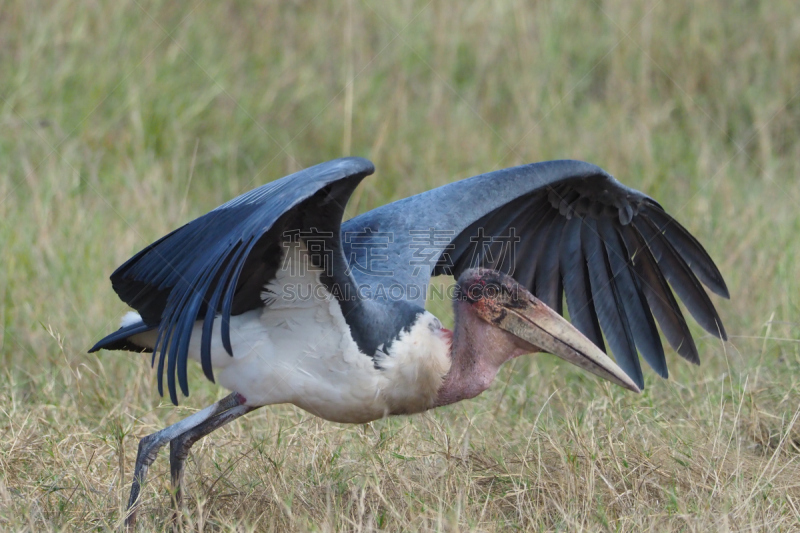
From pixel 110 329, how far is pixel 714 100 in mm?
4130

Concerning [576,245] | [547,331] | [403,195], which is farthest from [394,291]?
[403,195]

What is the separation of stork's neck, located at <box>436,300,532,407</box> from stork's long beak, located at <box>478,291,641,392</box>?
1.6 inches

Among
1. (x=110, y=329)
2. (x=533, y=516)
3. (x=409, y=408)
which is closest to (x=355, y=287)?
(x=409, y=408)

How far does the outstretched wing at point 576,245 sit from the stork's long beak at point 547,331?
0.43 metres

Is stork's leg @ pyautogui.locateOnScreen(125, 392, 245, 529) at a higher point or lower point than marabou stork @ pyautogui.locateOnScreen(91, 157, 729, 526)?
lower

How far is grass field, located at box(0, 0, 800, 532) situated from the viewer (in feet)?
9.85

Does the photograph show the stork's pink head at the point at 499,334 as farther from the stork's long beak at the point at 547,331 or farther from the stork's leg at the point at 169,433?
the stork's leg at the point at 169,433

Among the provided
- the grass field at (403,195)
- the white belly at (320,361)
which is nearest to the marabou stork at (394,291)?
the white belly at (320,361)

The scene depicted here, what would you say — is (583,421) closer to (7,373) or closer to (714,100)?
(7,373)

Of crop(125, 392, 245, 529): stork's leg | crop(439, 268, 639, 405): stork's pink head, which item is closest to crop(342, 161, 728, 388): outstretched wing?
crop(439, 268, 639, 405): stork's pink head

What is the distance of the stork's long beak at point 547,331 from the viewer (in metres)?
3.11

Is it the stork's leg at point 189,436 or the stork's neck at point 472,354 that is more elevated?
the stork's neck at point 472,354

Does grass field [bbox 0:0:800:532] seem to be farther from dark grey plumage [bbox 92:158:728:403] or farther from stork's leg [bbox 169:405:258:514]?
dark grey plumage [bbox 92:158:728:403]

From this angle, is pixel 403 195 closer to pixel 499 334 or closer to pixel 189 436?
pixel 499 334
